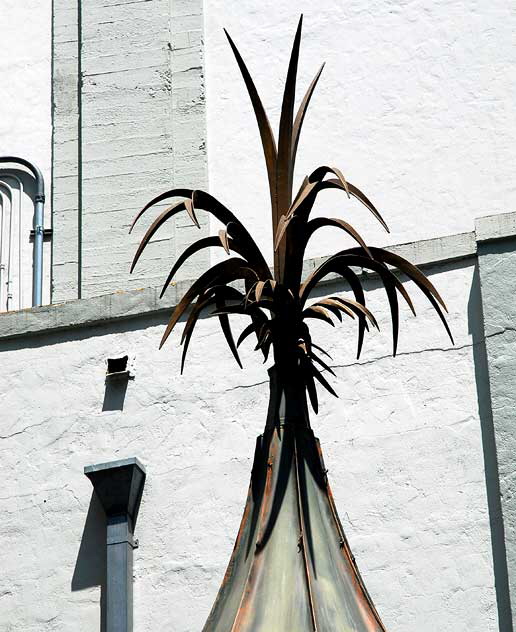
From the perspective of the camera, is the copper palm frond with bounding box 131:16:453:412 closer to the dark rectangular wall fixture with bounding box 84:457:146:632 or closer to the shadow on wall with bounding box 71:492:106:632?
the dark rectangular wall fixture with bounding box 84:457:146:632

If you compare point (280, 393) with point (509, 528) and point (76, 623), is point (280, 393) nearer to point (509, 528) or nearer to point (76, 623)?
point (509, 528)

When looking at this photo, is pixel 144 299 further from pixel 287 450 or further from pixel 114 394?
pixel 287 450

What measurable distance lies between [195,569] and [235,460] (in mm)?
739

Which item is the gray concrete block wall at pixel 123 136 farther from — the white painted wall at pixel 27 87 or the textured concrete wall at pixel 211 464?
the textured concrete wall at pixel 211 464

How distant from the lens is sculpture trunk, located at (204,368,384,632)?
7535mm

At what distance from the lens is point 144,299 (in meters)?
12.2

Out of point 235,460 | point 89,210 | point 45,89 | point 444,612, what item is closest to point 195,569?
point 235,460

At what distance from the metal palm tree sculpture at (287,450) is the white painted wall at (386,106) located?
13.3ft

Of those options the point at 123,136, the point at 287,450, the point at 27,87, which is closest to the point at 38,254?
the point at 123,136

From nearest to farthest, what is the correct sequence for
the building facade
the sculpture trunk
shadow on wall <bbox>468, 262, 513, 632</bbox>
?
the sculpture trunk
shadow on wall <bbox>468, 262, 513, 632</bbox>
the building facade

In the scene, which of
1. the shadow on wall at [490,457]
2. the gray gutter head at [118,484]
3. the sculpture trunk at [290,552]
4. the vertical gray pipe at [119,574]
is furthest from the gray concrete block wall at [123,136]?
the sculpture trunk at [290,552]

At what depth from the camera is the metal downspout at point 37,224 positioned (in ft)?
42.8

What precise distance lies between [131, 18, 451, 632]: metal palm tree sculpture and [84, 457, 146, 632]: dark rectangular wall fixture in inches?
126

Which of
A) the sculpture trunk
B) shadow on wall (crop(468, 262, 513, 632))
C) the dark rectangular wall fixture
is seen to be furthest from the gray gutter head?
the sculpture trunk
